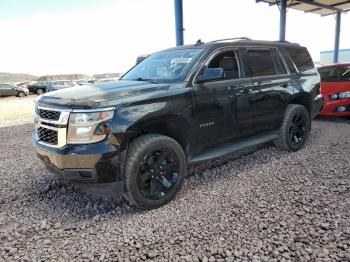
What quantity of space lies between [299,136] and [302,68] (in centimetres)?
121

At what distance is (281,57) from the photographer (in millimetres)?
5125

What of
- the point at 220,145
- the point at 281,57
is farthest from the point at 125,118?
the point at 281,57

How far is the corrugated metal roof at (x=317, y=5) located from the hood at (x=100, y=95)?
1548cm

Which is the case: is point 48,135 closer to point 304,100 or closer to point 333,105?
point 304,100

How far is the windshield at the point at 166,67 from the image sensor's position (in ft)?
12.8

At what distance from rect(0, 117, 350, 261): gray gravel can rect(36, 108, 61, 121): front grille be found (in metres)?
1.09

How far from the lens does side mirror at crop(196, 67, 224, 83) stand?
3.73 meters

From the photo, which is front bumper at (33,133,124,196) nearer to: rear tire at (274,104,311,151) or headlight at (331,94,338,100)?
rear tire at (274,104,311,151)

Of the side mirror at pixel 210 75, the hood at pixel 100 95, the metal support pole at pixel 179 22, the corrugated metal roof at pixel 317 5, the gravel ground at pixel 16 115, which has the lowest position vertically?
the gravel ground at pixel 16 115

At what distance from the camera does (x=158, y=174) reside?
11.5 feet

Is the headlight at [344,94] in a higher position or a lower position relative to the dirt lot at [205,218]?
higher

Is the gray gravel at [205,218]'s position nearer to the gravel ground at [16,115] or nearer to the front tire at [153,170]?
the front tire at [153,170]

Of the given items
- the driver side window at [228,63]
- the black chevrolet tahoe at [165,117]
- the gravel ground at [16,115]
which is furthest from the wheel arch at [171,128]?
the gravel ground at [16,115]

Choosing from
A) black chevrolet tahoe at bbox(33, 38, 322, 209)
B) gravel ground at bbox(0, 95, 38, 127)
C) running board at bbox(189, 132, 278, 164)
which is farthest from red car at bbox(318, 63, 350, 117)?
gravel ground at bbox(0, 95, 38, 127)
